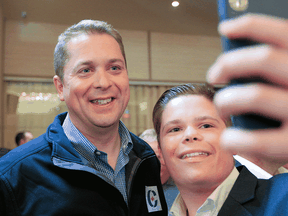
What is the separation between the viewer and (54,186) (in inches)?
40.3

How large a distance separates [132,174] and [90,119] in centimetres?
32

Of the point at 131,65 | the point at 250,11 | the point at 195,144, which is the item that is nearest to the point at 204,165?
the point at 195,144

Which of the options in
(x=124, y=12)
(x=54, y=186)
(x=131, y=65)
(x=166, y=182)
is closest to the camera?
(x=54, y=186)

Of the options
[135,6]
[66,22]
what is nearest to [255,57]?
[135,6]

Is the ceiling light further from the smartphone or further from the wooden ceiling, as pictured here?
the smartphone

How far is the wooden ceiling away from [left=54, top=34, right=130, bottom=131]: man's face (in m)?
3.55

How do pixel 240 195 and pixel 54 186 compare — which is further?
pixel 54 186

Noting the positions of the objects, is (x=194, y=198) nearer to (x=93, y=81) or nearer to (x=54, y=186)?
(x=54, y=186)

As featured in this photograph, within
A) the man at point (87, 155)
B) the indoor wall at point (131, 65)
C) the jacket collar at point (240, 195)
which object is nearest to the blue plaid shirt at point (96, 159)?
the man at point (87, 155)

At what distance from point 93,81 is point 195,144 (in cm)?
52

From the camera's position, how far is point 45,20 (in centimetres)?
498

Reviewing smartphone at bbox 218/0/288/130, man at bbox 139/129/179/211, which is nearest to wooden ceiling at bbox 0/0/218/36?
man at bbox 139/129/179/211

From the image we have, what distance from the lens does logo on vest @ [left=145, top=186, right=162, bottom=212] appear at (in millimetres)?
1260

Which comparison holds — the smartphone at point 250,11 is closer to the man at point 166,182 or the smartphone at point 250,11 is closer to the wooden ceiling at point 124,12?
the man at point 166,182
